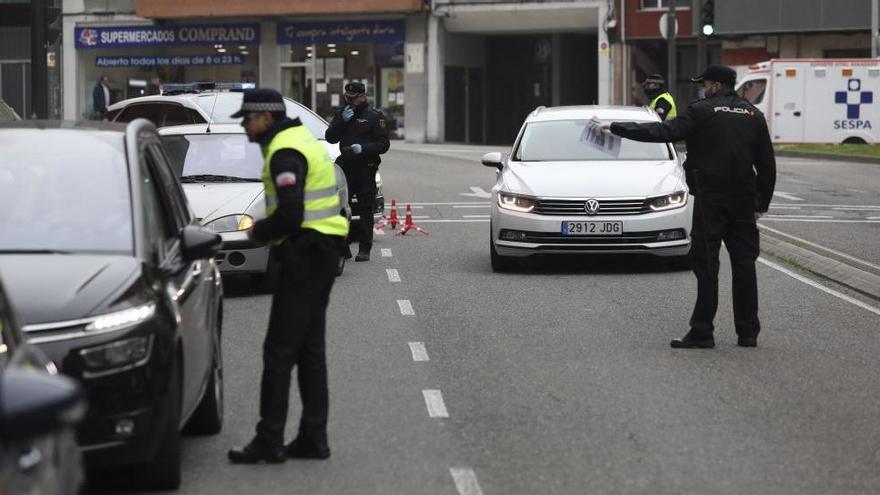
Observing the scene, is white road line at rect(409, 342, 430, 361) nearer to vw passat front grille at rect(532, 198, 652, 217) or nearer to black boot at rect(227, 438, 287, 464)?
black boot at rect(227, 438, 287, 464)

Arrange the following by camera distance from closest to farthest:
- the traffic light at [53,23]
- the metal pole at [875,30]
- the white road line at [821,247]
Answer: the white road line at [821,247], the traffic light at [53,23], the metal pole at [875,30]

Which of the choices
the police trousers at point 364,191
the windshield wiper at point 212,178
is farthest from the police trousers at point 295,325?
the police trousers at point 364,191

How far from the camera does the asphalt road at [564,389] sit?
24.3 feet

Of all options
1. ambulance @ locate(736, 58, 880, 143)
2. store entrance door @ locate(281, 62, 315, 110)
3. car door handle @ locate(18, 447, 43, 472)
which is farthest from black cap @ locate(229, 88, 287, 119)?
store entrance door @ locate(281, 62, 315, 110)

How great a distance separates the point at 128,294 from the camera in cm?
652

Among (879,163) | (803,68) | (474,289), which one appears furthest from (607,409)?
(803,68)

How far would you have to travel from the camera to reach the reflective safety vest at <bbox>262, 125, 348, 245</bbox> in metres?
7.64

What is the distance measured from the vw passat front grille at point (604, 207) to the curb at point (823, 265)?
→ 190 centimetres

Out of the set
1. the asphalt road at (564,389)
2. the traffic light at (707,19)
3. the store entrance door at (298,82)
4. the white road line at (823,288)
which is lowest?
the white road line at (823,288)

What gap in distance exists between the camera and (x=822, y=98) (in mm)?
40938

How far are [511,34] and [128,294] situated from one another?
151ft

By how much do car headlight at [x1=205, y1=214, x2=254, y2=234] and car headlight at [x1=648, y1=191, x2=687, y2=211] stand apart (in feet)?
12.3

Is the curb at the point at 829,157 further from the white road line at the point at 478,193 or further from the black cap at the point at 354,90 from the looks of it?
the black cap at the point at 354,90

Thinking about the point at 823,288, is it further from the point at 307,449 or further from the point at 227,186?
the point at 307,449
